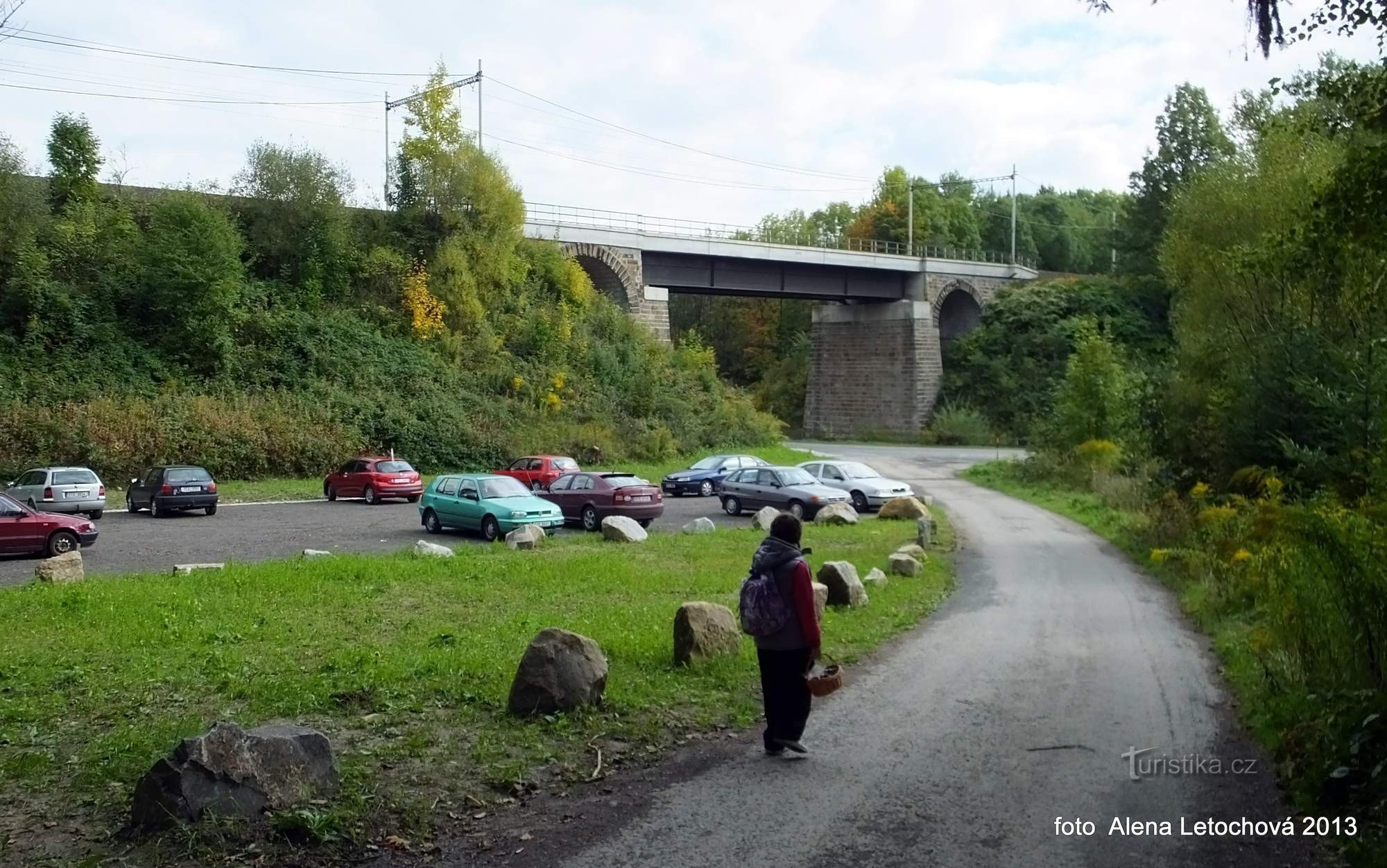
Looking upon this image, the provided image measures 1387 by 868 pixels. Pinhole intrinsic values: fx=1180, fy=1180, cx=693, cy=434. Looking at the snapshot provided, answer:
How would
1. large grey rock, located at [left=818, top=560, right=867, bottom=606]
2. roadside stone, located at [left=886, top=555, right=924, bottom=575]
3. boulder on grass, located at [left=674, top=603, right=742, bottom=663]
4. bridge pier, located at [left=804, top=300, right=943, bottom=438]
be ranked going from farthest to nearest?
bridge pier, located at [left=804, top=300, right=943, bottom=438]
roadside stone, located at [left=886, top=555, right=924, bottom=575]
large grey rock, located at [left=818, top=560, right=867, bottom=606]
boulder on grass, located at [left=674, top=603, right=742, bottom=663]

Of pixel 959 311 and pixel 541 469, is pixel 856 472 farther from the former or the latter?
pixel 959 311

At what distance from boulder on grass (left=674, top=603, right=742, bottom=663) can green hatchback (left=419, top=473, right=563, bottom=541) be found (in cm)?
1381

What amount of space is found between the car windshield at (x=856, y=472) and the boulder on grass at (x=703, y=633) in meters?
23.0

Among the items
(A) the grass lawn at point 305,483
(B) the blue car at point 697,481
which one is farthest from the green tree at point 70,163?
(B) the blue car at point 697,481

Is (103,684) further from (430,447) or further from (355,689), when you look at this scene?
(430,447)

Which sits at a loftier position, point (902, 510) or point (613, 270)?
point (613, 270)

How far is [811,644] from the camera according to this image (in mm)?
7918

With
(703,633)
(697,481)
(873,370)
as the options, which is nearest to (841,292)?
(873,370)

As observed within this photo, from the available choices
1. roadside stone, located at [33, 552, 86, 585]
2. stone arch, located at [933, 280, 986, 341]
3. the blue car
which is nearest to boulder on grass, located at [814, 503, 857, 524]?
the blue car

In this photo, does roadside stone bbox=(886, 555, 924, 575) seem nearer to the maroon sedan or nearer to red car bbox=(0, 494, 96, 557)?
the maroon sedan

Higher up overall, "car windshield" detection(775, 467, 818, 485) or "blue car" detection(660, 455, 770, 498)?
"car windshield" detection(775, 467, 818, 485)

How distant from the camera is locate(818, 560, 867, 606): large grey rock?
14.3 metres

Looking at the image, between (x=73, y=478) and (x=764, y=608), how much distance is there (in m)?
24.9

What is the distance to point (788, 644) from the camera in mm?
7961
